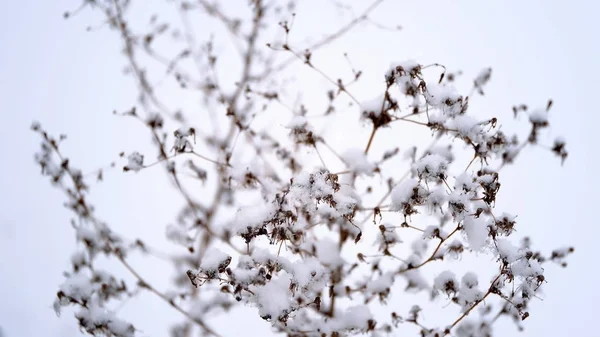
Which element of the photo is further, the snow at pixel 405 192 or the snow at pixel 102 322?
the snow at pixel 102 322

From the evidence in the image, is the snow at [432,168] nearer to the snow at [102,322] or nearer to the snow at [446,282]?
the snow at [446,282]

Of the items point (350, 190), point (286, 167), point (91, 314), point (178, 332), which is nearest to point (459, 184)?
point (350, 190)

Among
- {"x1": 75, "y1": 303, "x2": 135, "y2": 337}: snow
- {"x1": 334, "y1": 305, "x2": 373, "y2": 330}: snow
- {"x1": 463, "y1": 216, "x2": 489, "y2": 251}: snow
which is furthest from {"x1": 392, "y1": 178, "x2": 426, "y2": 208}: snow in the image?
{"x1": 75, "y1": 303, "x2": 135, "y2": 337}: snow

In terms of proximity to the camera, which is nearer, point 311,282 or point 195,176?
point 311,282

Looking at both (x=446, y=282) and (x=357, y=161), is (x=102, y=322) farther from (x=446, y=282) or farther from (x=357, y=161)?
(x=446, y=282)

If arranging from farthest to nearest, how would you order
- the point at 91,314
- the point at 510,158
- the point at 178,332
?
the point at 178,332 → the point at 510,158 → the point at 91,314

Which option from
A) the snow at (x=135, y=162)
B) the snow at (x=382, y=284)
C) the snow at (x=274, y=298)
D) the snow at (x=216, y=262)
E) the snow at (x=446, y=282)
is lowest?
the snow at (x=274, y=298)

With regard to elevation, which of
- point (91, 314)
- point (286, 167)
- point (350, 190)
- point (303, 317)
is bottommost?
point (91, 314)

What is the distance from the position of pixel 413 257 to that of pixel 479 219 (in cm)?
103

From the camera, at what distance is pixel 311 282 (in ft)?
6.50

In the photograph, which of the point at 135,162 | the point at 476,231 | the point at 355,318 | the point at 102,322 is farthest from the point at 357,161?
the point at 102,322

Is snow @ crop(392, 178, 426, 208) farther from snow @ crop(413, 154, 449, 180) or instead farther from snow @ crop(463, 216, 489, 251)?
snow @ crop(463, 216, 489, 251)

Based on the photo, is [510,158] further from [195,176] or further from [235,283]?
[195,176]

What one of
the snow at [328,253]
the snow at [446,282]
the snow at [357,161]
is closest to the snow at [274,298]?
the snow at [328,253]
